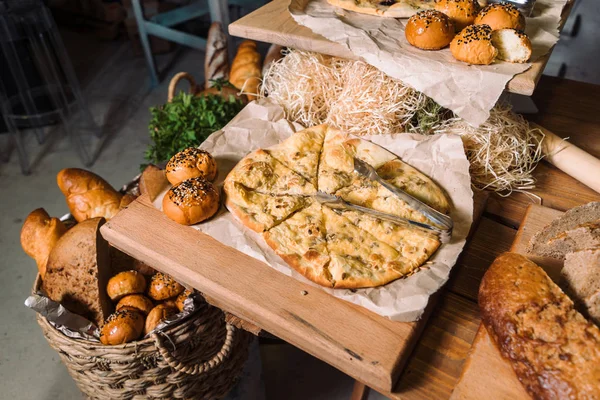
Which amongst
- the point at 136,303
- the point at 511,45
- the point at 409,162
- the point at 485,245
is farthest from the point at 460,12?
the point at 136,303

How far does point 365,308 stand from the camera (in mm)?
1576

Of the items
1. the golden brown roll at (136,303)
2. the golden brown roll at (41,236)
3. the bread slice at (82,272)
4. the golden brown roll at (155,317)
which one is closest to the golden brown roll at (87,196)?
the golden brown roll at (41,236)

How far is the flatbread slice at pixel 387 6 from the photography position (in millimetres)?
2340

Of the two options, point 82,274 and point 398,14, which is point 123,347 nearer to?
point 82,274

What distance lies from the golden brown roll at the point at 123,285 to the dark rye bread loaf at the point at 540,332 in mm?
1590

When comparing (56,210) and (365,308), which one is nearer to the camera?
(365,308)

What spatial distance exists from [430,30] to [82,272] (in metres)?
1.94

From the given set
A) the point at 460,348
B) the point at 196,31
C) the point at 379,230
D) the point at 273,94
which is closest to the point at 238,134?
the point at 273,94

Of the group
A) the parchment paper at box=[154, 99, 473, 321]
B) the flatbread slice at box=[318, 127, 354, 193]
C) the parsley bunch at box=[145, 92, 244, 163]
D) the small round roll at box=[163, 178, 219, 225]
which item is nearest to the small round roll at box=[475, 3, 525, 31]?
the parchment paper at box=[154, 99, 473, 321]

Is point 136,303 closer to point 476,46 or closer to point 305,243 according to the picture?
point 305,243

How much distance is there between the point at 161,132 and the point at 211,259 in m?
1.36

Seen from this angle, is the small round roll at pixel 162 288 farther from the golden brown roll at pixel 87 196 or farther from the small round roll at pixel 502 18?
the small round roll at pixel 502 18

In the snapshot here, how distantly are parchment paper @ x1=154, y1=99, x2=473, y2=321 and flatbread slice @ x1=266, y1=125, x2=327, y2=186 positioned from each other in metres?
0.17

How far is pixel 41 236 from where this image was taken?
2504 mm
